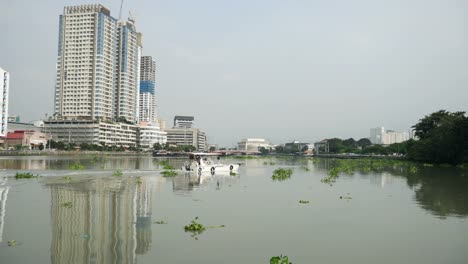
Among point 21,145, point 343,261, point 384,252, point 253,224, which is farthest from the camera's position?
point 21,145

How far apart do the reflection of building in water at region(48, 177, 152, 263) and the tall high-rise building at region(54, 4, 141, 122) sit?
486 feet

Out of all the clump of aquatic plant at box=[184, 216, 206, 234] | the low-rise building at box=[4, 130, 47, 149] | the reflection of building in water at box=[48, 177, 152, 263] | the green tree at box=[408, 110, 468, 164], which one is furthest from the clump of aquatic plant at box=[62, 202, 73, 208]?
the low-rise building at box=[4, 130, 47, 149]

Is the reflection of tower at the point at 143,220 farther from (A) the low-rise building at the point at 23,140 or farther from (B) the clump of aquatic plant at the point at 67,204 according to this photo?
(A) the low-rise building at the point at 23,140

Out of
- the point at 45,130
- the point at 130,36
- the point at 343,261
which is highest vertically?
the point at 130,36

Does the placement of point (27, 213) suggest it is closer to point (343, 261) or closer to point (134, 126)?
point (343, 261)

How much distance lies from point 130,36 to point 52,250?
184 m

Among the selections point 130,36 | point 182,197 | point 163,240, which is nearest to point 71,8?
point 130,36

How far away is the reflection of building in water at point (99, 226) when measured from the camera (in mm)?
12383

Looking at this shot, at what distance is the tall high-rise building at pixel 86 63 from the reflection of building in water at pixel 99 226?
148 metres

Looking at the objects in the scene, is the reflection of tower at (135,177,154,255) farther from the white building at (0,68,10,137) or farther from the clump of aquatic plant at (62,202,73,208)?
the white building at (0,68,10,137)

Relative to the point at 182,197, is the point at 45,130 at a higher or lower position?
higher

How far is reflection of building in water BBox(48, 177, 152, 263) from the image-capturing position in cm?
1238

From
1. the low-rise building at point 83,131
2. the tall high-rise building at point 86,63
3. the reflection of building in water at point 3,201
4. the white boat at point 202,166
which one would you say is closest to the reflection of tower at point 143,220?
the reflection of building in water at point 3,201

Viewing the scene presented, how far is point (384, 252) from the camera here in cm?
1377
